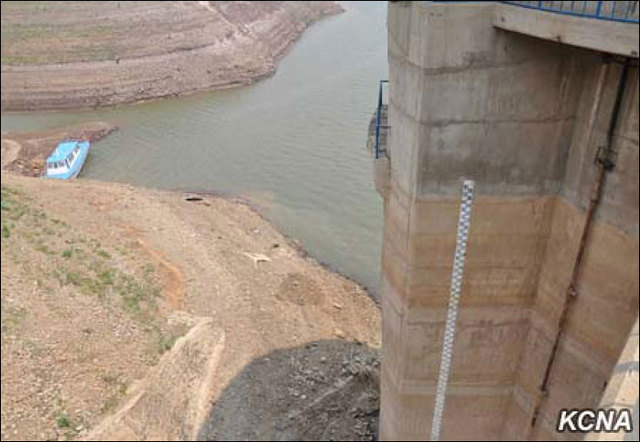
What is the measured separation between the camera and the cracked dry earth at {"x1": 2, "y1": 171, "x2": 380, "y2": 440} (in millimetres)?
11070

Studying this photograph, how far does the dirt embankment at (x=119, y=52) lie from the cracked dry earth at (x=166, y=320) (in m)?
16.1

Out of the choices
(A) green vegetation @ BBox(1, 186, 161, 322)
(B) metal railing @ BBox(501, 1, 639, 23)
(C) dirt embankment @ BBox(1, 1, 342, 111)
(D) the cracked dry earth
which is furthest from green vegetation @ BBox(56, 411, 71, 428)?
(C) dirt embankment @ BBox(1, 1, 342, 111)

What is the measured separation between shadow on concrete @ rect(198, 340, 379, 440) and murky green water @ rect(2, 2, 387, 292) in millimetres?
4751

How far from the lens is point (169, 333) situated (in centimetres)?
1320

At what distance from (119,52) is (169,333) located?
91.8 ft

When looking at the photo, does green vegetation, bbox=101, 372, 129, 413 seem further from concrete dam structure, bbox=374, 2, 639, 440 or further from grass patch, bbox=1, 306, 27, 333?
concrete dam structure, bbox=374, 2, 639, 440

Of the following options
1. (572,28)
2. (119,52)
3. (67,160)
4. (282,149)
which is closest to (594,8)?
(572,28)

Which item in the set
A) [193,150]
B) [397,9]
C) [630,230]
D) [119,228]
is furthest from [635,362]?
[193,150]

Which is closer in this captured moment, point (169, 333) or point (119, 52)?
point (169, 333)

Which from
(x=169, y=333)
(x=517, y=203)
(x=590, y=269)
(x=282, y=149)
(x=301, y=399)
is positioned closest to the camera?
(x=590, y=269)

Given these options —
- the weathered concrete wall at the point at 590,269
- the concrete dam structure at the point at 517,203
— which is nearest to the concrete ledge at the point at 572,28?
the concrete dam structure at the point at 517,203

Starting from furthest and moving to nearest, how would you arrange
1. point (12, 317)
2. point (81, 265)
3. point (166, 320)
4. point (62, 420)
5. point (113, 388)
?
point (81, 265), point (166, 320), point (12, 317), point (113, 388), point (62, 420)

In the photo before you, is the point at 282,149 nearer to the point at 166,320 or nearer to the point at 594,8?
the point at 166,320

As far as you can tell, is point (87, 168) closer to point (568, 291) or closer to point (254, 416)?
point (254, 416)
